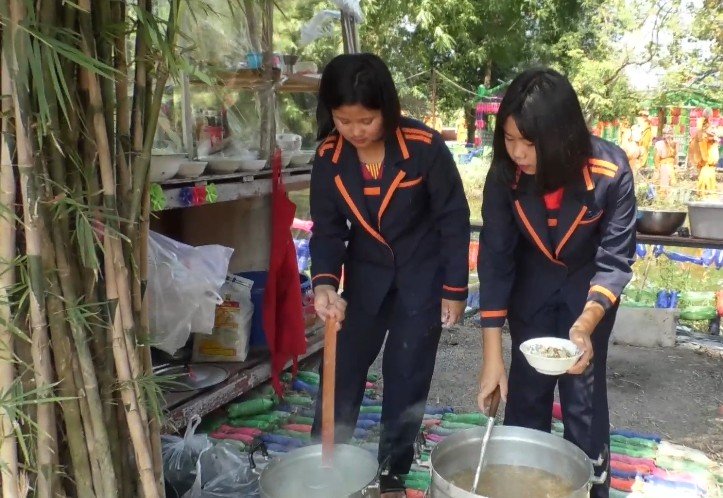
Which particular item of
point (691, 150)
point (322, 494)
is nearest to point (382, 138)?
point (322, 494)

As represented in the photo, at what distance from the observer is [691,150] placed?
1352cm

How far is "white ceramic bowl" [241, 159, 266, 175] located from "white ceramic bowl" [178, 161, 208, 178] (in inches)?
13.3

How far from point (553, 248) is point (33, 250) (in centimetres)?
154

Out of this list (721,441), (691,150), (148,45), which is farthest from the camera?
(691,150)

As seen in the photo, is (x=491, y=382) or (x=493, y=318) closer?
(x=491, y=382)

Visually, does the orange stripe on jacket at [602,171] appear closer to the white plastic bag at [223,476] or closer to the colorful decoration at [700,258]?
the white plastic bag at [223,476]

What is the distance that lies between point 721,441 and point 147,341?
3.24 m

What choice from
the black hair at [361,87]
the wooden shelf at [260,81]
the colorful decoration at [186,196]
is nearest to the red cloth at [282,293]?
the wooden shelf at [260,81]

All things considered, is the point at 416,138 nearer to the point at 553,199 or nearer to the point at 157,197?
the point at 553,199

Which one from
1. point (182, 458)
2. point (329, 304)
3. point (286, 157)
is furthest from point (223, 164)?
point (182, 458)

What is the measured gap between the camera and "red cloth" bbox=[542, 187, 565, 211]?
2.08m

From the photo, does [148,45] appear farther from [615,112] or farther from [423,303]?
[615,112]

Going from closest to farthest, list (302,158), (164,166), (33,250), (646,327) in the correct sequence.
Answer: (33,250) → (164,166) → (302,158) → (646,327)

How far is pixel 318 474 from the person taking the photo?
201 centimetres
